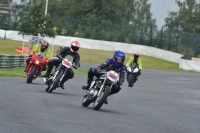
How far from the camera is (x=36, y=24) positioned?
45844 mm

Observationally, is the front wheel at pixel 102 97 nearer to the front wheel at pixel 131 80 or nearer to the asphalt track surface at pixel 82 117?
the asphalt track surface at pixel 82 117

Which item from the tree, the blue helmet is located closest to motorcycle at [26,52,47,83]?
the blue helmet

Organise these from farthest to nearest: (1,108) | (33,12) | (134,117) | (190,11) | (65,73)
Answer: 1. (190,11)
2. (33,12)
3. (65,73)
4. (134,117)
5. (1,108)

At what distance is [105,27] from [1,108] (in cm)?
5525

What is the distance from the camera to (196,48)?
56.4 meters

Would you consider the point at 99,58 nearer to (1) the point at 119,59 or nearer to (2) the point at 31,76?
(2) the point at 31,76

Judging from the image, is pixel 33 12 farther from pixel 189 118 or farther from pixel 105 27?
pixel 189 118

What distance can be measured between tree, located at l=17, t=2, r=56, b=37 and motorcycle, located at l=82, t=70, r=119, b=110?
3007 centimetres

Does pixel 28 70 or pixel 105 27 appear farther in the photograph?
pixel 105 27

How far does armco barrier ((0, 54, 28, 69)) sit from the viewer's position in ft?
98.1

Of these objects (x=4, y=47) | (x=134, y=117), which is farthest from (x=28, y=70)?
(x=4, y=47)

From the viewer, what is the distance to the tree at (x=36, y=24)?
1793 inches

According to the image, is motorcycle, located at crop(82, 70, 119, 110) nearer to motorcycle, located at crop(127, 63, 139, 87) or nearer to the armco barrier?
motorcycle, located at crop(127, 63, 139, 87)

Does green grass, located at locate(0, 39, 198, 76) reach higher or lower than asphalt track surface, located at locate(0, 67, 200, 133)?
lower
